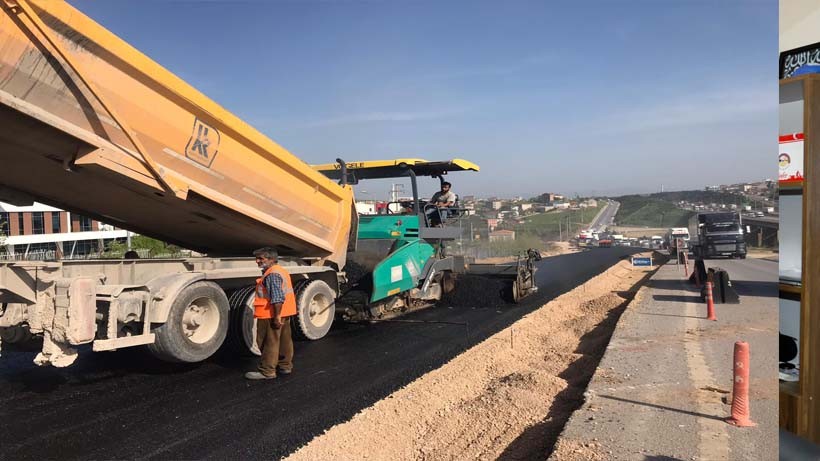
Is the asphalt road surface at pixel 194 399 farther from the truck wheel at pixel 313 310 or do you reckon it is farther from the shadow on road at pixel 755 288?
the shadow on road at pixel 755 288

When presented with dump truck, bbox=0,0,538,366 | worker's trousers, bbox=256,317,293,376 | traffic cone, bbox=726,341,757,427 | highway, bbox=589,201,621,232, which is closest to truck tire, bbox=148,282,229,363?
dump truck, bbox=0,0,538,366

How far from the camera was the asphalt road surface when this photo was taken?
12.9 ft

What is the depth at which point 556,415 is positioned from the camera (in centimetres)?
457

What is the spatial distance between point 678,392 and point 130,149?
523 cm

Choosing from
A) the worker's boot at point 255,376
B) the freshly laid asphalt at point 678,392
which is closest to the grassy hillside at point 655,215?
the freshly laid asphalt at point 678,392

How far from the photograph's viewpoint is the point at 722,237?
25359 millimetres

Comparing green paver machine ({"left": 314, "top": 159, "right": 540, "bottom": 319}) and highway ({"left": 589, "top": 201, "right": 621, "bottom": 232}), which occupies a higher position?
green paver machine ({"left": 314, "top": 159, "right": 540, "bottom": 319})

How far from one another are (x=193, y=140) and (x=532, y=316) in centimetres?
620

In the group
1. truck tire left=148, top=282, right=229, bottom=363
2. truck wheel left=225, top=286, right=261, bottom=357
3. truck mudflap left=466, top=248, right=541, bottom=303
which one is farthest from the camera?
truck mudflap left=466, top=248, right=541, bottom=303

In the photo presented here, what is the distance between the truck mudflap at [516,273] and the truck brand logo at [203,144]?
22.3ft

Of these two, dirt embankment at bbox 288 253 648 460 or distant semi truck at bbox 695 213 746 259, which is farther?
distant semi truck at bbox 695 213 746 259

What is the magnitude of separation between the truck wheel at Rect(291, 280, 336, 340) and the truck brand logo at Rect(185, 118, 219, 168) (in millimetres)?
2362

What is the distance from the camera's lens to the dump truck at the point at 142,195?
4.14m

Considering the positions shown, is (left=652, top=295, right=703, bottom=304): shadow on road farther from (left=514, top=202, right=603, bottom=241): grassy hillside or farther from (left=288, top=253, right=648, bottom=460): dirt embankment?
(left=514, top=202, right=603, bottom=241): grassy hillside
